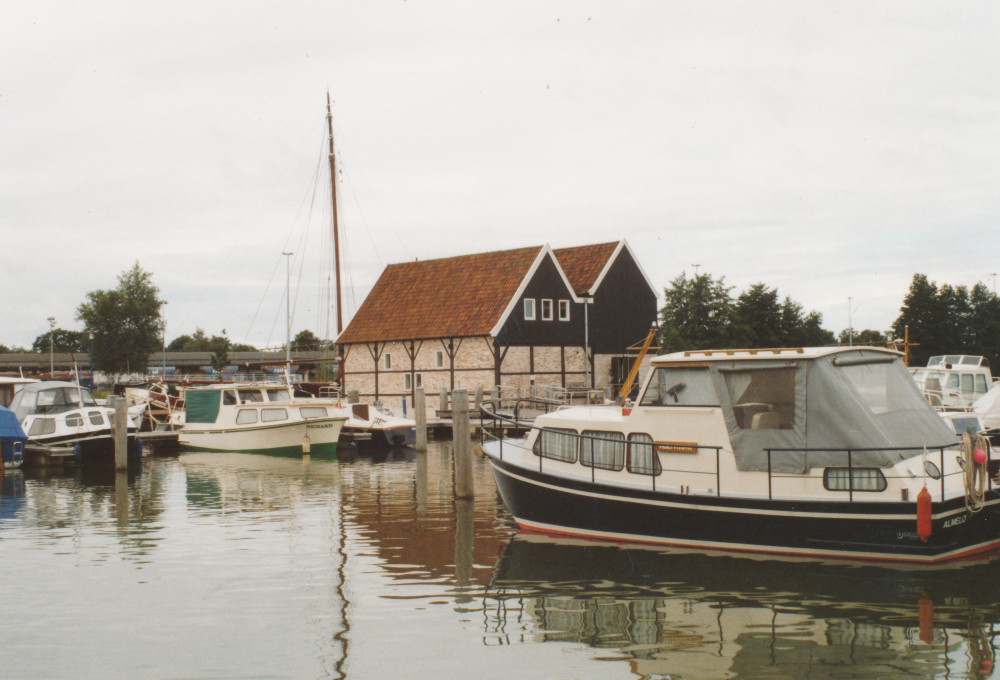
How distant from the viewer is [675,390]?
13570 millimetres

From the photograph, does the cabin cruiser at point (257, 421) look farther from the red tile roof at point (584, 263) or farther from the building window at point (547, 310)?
the red tile roof at point (584, 263)

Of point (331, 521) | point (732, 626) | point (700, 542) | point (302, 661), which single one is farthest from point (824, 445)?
point (331, 521)

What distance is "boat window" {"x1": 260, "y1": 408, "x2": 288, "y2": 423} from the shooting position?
3269cm

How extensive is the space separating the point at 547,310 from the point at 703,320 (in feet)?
80.1

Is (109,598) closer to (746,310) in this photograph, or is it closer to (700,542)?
(700,542)

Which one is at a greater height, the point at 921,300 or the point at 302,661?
the point at 921,300

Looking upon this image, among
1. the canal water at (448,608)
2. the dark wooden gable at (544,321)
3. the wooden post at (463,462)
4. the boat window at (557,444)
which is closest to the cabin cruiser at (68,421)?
the canal water at (448,608)

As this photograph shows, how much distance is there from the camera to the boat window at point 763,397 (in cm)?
1260

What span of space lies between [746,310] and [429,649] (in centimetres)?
5863

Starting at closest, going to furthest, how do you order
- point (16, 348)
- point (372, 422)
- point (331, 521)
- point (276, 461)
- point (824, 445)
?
1. point (824, 445)
2. point (331, 521)
3. point (276, 461)
4. point (372, 422)
5. point (16, 348)

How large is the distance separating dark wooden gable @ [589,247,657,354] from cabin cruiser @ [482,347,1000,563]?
103 feet

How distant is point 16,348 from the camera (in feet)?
473

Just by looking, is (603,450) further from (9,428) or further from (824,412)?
(9,428)

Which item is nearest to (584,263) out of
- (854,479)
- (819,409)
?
(819,409)
